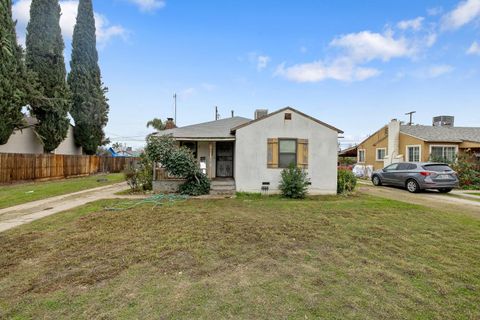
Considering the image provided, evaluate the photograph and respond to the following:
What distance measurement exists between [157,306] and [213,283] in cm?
80

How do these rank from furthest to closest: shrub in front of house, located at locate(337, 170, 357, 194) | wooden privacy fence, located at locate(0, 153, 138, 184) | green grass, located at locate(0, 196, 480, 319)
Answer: wooden privacy fence, located at locate(0, 153, 138, 184) → shrub in front of house, located at locate(337, 170, 357, 194) → green grass, located at locate(0, 196, 480, 319)

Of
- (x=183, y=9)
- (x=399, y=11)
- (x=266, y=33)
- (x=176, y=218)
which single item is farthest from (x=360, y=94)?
(x=176, y=218)

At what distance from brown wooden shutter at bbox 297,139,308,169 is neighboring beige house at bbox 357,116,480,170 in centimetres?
1092

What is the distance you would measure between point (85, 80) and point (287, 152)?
74.1ft

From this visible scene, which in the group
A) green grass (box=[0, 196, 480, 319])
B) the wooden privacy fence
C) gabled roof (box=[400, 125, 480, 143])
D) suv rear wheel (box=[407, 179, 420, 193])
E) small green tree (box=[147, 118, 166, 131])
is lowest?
green grass (box=[0, 196, 480, 319])

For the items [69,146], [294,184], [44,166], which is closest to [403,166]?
[294,184]

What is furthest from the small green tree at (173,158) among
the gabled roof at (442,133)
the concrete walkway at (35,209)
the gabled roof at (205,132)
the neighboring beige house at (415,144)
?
the gabled roof at (442,133)

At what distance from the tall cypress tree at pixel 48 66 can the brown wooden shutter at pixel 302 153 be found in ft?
61.9

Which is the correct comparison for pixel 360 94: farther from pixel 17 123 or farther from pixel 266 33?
pixel 17 123

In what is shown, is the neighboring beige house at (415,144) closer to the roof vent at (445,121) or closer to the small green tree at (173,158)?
the roof vent at (445,121)

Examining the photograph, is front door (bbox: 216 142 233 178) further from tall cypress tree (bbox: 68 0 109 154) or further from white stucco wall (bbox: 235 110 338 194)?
tall cypress tree (bbox: 68 0 109 154)

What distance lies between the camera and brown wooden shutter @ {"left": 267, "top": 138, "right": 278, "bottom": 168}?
1164cm

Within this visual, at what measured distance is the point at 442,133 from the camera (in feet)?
62.3

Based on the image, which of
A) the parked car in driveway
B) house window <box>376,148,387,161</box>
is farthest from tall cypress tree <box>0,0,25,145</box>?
house window <box>376,148,387,161</box>
